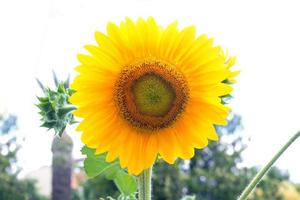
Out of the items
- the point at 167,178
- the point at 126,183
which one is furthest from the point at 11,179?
the point at 126,183

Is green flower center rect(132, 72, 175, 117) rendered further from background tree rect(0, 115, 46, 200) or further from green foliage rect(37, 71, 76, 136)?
background tree rect(0, 115, 46, 200)

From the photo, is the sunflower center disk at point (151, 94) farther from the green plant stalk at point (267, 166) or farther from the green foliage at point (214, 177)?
the green foliage at point (214, 177)

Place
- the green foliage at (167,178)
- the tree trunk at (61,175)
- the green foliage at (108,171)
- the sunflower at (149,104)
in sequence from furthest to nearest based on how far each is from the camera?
the green foliage at (167,178), the tree trunk at (61,175), the green foliage at (108,171), the sunflower at (149,104)

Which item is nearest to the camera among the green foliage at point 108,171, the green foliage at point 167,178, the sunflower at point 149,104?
the sunflower at point 149,104

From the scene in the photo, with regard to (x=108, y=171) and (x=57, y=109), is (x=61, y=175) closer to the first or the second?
(x=108, y=171)

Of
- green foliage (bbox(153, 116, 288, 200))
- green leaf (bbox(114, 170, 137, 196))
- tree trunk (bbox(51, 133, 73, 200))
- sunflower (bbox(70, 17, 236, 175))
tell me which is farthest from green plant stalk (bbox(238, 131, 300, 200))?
green foliage (bbox(153, 116, 288, 200))

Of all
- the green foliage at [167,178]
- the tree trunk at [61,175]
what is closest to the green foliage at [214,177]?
the green foliage at [167,178]
